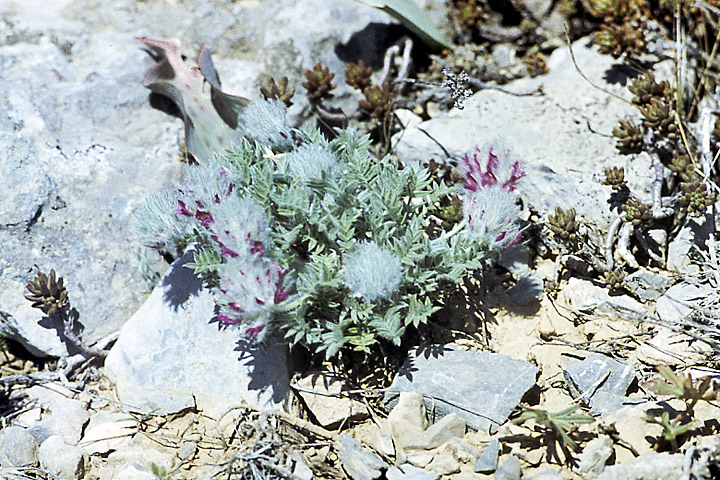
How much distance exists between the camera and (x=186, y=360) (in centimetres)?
337

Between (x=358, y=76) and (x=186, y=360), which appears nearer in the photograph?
Answer: (x=186, y=360)

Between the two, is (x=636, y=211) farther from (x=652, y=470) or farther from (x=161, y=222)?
(x=161, y=222)

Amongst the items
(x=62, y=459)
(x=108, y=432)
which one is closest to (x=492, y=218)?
(x=108, y=432)

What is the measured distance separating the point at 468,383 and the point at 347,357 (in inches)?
26.2

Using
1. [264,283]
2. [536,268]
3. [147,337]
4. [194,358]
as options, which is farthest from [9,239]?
[536,268]

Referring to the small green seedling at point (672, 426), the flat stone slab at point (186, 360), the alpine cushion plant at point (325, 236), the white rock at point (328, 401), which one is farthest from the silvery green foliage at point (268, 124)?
the small green seedling at point (672, 426)

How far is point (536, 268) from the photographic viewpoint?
373cm

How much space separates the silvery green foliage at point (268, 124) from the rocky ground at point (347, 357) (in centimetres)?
83

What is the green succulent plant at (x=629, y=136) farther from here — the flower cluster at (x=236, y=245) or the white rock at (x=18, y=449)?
the white rock at (x=18, y=449)

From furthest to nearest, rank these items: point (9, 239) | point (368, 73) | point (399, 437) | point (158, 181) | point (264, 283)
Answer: point (368, 73)
point (158, 181)
point (9, 239)
point (399, 437)
point (264, 283)

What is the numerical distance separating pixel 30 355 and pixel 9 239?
0.73 m

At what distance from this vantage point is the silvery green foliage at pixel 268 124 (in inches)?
137

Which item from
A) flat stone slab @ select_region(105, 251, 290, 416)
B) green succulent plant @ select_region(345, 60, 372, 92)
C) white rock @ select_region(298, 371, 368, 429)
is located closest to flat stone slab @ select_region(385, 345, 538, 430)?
white rock @ select_region(298, 371, 368, 429)

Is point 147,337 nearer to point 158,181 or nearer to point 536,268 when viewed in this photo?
point 158,181
